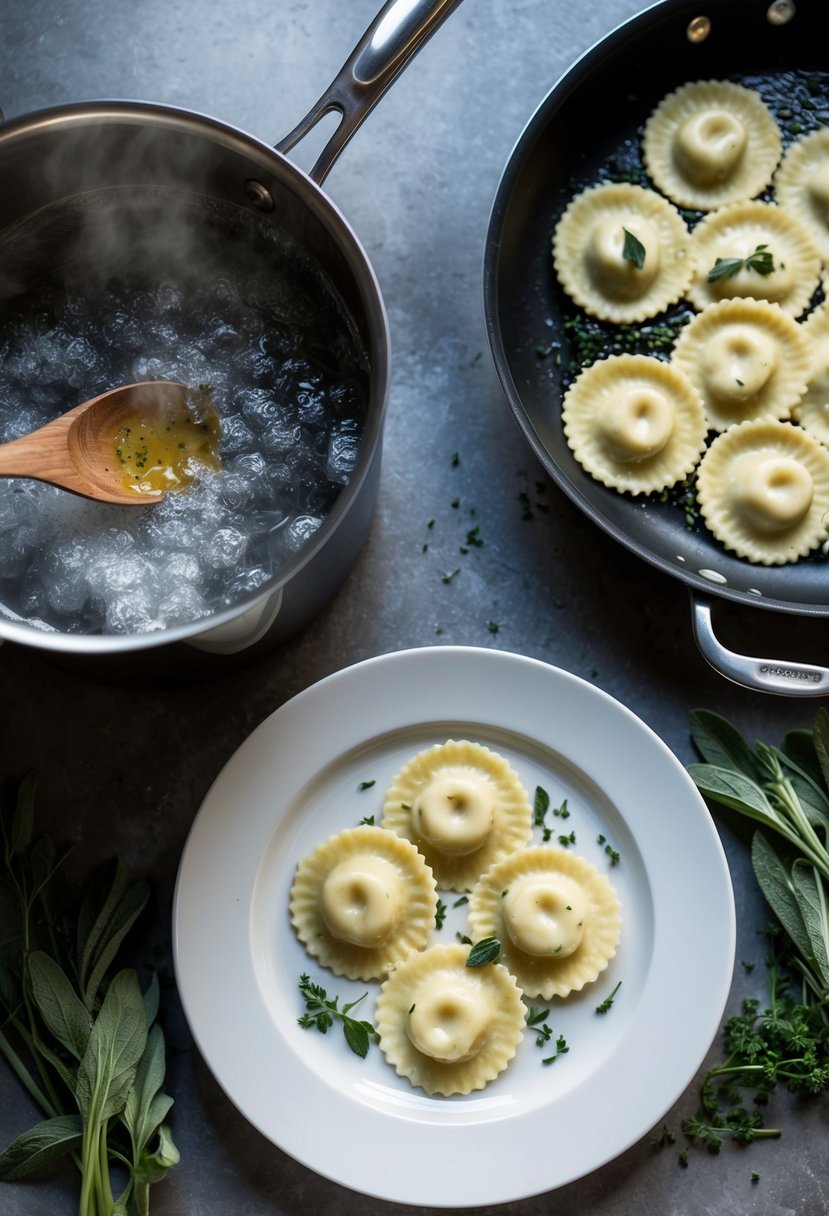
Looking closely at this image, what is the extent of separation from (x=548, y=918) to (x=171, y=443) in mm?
1375

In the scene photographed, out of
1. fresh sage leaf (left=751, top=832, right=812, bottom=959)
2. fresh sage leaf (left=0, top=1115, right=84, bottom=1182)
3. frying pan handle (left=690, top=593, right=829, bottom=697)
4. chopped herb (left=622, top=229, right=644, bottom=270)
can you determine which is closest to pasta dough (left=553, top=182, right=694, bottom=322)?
chopped herb (left=622, top=229, right=644, bottom=270)

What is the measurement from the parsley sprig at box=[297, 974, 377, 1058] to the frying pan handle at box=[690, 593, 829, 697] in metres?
1.13

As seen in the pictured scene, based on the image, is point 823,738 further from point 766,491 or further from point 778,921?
point 766,491

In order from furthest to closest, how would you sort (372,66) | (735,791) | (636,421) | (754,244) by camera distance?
(754,244) < (636,421) < (735,791) < (372,66)

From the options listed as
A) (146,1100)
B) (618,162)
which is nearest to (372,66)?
(618,162)

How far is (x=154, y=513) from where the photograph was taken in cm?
249

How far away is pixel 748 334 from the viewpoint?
2.86m

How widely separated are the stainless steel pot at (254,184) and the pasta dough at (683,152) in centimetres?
89

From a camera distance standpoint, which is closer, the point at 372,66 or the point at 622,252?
the point at 372,66

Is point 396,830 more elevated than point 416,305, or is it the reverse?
point 416,305

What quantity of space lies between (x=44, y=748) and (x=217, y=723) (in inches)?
17.3

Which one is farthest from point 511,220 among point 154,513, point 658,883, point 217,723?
point 658,883

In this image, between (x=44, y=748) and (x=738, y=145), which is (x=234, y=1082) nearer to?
(x=44, y=748)

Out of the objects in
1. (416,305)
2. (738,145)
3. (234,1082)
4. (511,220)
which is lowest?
(234,1082)
